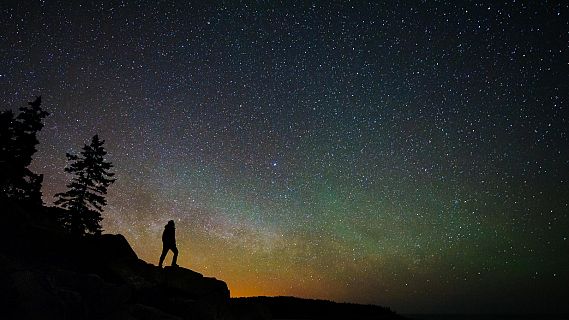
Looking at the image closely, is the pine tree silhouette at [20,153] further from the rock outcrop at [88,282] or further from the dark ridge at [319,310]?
the dark ridge at [319,310]

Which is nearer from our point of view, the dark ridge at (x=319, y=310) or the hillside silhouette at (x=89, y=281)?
the hillside silhouette at (x=89, y=281)

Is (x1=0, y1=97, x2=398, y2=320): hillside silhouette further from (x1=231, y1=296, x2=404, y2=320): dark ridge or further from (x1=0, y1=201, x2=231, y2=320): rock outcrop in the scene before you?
(x1=231, y1=296, x2=404, y2=320): dark ridge

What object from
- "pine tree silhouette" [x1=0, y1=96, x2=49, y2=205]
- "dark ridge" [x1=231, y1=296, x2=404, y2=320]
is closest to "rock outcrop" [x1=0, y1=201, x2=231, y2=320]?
"pine tree silhouette" [x1=0, y1=96, x2=49, y2=205]

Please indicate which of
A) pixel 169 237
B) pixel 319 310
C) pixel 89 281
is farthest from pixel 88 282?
pixel 319 310

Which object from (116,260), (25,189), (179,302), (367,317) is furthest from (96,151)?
(367,317)

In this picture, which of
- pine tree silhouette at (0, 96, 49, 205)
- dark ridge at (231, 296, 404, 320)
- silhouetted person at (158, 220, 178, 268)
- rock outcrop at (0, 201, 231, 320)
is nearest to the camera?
rock outcrop at (0, 201, 231, 320)

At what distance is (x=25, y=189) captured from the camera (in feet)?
103

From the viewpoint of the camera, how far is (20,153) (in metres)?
31.2

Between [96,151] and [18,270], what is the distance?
25146 millimetres

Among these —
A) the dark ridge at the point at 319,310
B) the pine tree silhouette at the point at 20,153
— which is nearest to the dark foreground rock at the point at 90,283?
the pine tree silhouette at the point at 20,153

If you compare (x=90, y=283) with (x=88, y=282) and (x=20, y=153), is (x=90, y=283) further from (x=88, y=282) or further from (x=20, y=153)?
(x=20, y=153)

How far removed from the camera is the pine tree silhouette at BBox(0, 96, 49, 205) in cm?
3030

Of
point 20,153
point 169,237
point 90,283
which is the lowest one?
point 90,283

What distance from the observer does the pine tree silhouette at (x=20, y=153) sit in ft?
99.4
